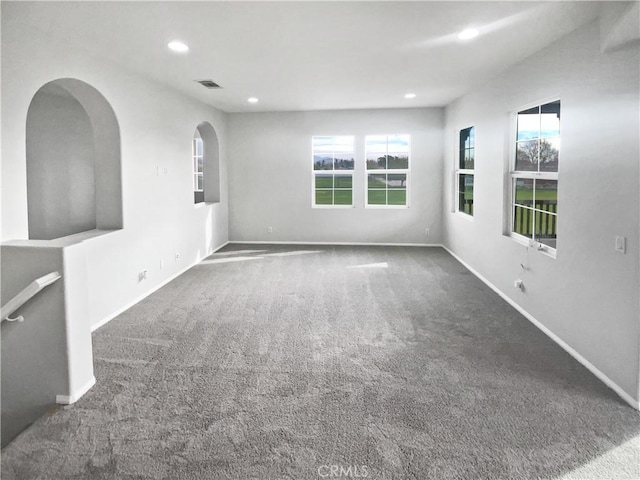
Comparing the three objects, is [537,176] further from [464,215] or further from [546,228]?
[464,215]

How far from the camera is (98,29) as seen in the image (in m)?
3.54

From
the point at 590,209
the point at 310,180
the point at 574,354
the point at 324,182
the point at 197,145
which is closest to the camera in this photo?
the point at 590,209

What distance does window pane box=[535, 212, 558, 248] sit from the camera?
4.10 metres

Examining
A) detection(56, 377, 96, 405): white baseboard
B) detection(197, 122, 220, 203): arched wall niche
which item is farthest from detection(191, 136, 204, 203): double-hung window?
detection(56, 377, 96, 405): white baseboard

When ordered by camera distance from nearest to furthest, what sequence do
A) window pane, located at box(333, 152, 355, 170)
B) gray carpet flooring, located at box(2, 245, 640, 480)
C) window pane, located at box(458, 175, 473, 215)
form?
gray carpet flooring, located at box(2, 245, 640, 480) → window pane, located at box(458, 175, 473, 215) → window pane, located at box(333, 152, 355, 170)

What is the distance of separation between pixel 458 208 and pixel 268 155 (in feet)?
12.0

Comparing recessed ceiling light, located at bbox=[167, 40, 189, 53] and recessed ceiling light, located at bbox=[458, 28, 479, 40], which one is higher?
recessed ceiling light, located at bbox=[167, 40, 189, 53]

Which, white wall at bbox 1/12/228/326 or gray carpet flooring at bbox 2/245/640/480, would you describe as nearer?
gray carpet flooring at bbox 2/245/640/480

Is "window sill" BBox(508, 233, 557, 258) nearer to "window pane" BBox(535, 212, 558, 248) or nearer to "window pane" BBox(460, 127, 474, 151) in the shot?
"window pane" BBox(535, 212, 558, 248)

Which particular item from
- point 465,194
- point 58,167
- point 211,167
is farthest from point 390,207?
point 58,167

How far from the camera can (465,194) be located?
7.42 m

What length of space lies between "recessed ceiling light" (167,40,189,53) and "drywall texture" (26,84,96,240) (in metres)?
2.92

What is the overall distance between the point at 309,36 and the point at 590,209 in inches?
99.9

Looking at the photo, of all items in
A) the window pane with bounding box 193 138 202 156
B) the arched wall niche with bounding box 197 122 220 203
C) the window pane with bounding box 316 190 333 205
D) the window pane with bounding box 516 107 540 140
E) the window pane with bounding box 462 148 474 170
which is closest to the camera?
the window pane with bounding box 516 107 540 140
